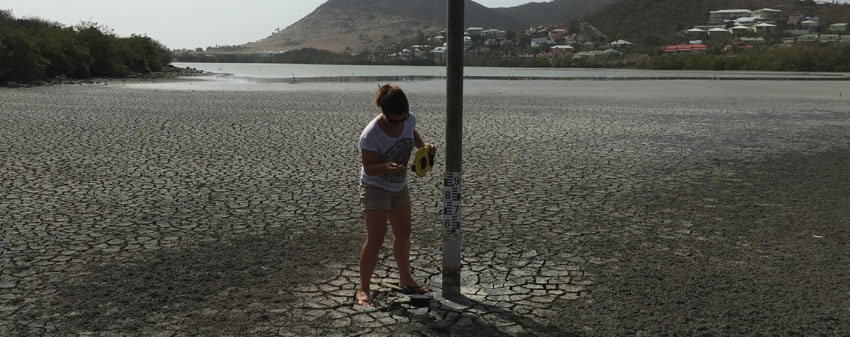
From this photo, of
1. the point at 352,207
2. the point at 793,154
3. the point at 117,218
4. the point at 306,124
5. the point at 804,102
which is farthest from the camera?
the point at 804,102

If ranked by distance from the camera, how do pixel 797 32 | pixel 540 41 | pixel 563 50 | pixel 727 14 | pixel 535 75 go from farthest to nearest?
pixel 727 14 < pixel 540 41 < pixel 797 32 < pixel 563 50 < pixel 535 75

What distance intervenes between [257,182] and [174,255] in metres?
3.29

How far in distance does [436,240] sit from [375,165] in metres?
2.12

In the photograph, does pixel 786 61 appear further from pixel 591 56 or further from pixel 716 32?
pixel 716 32

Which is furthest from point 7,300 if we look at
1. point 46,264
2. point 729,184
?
point 729,184

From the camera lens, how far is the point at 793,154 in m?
11.6

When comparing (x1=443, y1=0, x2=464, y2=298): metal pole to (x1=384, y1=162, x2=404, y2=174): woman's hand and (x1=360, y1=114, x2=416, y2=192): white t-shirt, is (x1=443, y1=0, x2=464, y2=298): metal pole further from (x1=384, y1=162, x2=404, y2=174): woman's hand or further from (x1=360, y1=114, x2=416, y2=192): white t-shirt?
(x1=384, y1=162, x2=404, y2=174): woman's hand

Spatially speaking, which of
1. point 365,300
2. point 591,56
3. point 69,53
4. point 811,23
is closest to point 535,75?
point 69,53

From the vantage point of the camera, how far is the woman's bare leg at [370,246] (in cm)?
426

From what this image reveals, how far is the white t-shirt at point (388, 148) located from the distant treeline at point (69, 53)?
35915 mm

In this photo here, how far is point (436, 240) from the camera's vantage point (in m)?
5.99

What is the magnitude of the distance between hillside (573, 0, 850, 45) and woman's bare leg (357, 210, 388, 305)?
475ft

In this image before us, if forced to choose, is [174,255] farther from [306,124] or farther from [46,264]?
[306,124]

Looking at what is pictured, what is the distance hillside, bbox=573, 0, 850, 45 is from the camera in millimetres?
151000
